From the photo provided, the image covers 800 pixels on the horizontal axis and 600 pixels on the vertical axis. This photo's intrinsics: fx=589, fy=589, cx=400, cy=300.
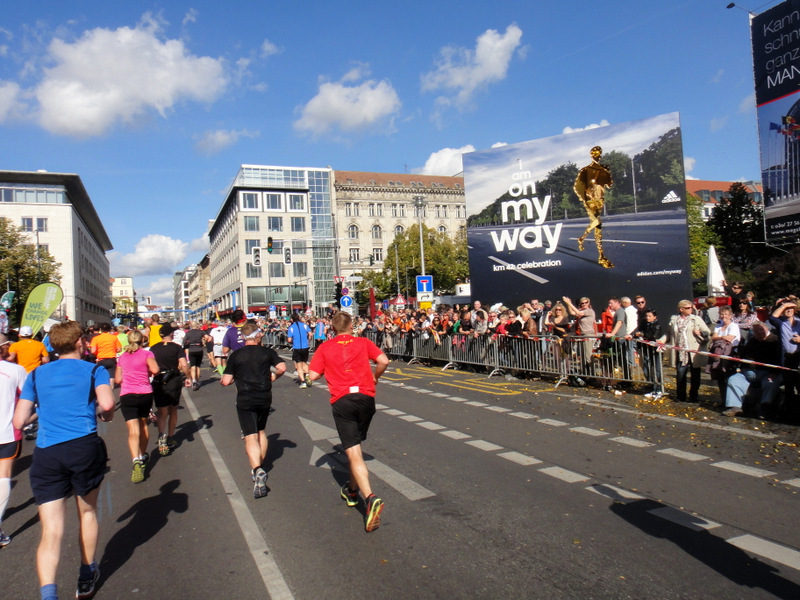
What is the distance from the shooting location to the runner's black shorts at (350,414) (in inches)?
198

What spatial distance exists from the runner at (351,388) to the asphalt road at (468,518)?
46 cm

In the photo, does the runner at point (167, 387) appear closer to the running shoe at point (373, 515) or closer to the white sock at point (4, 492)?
the white sock at point (4, 492)

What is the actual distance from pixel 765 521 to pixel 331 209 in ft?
269

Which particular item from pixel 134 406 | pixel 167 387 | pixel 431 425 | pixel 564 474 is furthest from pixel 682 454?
pixel 167 387

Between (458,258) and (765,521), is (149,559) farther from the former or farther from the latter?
(458,258)

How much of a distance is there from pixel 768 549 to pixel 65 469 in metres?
4.70

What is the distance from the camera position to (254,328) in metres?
6.31

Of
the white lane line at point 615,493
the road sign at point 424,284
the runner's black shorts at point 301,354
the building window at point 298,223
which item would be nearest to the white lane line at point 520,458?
the white lane line at point 615,493

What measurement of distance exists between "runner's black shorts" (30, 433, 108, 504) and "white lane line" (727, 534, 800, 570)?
4.40 meters

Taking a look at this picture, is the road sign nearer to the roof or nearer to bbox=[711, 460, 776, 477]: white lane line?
bbox=[711, 460, 776, 477]: white lane line

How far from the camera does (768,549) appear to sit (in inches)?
161

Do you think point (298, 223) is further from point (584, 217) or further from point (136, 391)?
point (136, 391)

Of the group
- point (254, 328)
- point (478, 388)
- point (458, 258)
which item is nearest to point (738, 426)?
point (478, 388)

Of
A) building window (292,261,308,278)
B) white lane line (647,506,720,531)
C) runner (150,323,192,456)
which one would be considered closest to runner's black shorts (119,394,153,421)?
runner (150,323,192,456)
